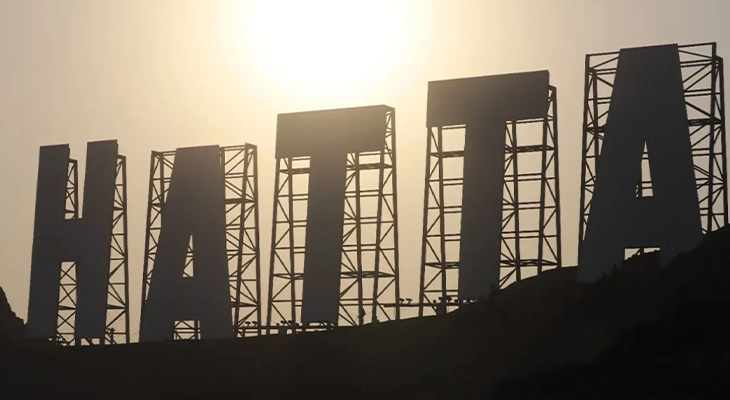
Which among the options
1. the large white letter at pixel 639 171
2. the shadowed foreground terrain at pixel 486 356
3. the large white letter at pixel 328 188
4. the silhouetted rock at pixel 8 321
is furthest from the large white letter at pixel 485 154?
the silhouetted rock at pixel 8 321

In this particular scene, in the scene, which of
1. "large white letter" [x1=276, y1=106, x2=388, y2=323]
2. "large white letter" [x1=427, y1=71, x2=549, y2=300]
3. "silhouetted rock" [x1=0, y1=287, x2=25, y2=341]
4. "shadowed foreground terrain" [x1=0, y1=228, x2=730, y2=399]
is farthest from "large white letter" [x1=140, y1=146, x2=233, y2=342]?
"silhouetted rock" [x1=0, y1=287, x2=25, y2=341]

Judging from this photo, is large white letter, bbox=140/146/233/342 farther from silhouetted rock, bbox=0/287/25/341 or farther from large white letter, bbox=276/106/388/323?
silhouetted rock, bbox=0/287/25/341

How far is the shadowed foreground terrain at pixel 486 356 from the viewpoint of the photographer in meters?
27.6

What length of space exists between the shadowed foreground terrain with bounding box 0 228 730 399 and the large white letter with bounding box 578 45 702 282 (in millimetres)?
1282

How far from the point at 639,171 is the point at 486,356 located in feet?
22.2

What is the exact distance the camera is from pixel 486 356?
32.6 metres

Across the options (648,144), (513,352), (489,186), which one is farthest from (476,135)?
(513,352)

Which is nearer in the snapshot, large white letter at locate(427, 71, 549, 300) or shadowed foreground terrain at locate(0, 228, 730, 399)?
shadowed foreground terrain at locate(0, 228, 730, 399)

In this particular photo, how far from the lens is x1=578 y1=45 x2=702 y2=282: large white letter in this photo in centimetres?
3434

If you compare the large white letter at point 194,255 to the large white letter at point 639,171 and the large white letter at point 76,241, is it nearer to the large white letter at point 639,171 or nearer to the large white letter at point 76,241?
the large white letter at point 76,241

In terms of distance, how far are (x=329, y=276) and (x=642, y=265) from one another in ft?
35.0

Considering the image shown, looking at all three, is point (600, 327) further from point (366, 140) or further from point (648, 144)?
point (366, 140)

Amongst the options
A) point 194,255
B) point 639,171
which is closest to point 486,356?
point 639,171

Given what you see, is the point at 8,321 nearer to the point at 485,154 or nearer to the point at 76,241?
the point at 76,241
